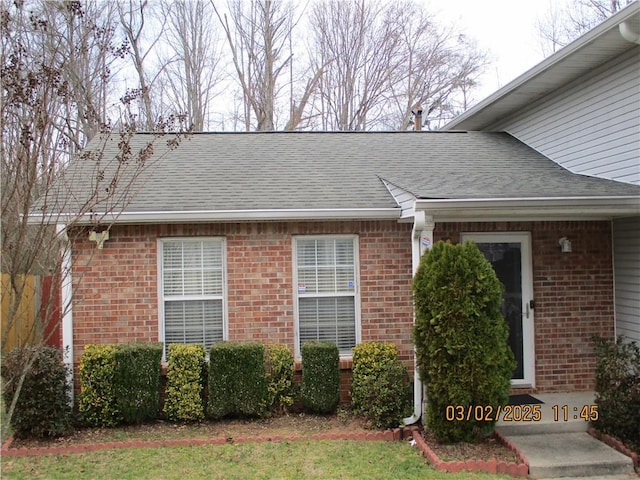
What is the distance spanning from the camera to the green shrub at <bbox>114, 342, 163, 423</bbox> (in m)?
6.63

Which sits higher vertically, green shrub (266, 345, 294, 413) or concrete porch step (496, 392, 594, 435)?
green shrub (266, 345, 294, 413)

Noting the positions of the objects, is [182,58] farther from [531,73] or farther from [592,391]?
[592,391]

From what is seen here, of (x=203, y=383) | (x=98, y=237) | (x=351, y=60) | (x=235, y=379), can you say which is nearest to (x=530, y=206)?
(x=235, y=379)

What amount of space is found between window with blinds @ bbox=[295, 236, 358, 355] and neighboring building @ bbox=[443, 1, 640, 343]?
11.5ft

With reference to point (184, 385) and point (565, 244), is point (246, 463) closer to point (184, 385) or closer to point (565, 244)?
point (184, 385)

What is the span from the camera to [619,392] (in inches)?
236

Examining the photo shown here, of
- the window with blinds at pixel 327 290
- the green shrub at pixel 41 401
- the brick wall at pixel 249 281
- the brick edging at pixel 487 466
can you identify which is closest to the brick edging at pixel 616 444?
the brick edging at pixel 487 466

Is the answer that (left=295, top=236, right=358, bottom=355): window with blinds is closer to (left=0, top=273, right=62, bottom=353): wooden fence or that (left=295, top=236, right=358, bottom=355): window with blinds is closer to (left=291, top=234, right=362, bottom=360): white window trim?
(left=291, top=234, right=362, bottom=360): white window trim

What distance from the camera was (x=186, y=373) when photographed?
6.83 meters

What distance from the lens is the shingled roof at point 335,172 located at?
713 cm

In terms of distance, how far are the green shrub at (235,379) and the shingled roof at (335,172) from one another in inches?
69.7

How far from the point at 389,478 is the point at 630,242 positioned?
14.6 feet

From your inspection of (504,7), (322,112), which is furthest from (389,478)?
(322,112)

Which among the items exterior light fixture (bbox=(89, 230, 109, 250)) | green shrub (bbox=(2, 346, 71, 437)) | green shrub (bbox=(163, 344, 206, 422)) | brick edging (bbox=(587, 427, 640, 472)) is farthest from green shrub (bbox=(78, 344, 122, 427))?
brick edging (bbox=(587, 427, 640, 472))
